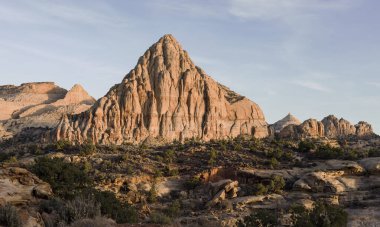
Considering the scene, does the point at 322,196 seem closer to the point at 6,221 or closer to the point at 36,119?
the point at 6,221

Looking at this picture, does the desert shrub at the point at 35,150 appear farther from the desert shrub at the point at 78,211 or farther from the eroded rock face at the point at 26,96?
the eroded rock face at the point at 26,96

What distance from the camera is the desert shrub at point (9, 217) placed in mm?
25078

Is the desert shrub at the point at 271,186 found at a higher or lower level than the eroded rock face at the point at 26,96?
lower

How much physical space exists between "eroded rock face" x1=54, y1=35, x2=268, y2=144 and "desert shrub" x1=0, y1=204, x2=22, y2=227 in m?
54.8

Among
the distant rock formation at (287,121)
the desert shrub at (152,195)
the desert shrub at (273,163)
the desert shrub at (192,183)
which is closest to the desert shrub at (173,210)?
the desert shrub at (152,195)

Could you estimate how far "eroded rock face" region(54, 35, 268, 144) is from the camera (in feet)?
276

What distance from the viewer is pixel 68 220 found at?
27844 mm

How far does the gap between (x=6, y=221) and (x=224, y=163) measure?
41.1 metres

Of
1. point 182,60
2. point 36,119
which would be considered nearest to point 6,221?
point 182,60

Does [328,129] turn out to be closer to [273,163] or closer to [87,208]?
[273,163]

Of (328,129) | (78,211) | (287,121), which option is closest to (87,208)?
(78,211)

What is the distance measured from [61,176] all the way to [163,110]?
4789 centimetres

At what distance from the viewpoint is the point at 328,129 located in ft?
367

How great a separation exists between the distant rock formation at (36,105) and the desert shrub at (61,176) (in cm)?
6732
